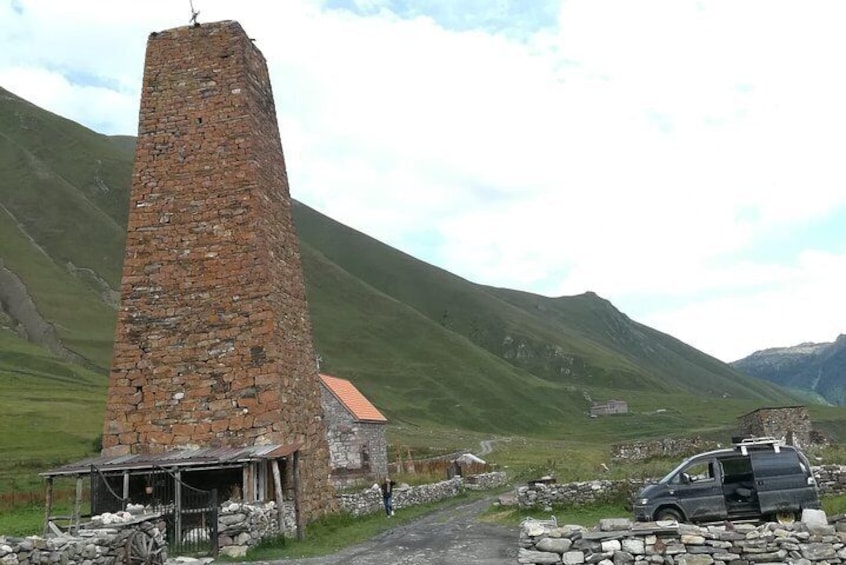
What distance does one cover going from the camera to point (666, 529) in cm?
1176

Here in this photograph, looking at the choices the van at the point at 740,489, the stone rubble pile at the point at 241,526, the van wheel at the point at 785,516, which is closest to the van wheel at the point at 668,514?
the van at the point at 740,489

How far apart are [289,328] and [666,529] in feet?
48.0

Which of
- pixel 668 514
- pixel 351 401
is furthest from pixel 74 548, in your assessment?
pixel 351 401

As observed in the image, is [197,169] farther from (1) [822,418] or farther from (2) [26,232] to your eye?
(2) [26,232]

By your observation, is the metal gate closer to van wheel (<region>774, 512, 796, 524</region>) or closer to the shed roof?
the shed roof

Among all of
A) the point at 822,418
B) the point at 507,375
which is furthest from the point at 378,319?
the point at 822,418

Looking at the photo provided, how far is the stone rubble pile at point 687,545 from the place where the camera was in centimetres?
1152

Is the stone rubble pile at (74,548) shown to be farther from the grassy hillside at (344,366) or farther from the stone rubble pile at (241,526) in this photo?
the grassy hillside at (344,366)

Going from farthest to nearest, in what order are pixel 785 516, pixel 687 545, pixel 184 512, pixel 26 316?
1. pixel 26 316
2. pixel 184 512
3. pixel 785 516
4. pixel 687 545

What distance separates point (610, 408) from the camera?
154m

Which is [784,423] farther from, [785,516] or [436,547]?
[436,547]

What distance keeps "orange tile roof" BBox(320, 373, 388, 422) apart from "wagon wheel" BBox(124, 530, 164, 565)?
30.5 metres

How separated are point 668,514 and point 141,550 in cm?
1160

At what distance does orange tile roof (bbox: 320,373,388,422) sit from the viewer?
46.8 metres
